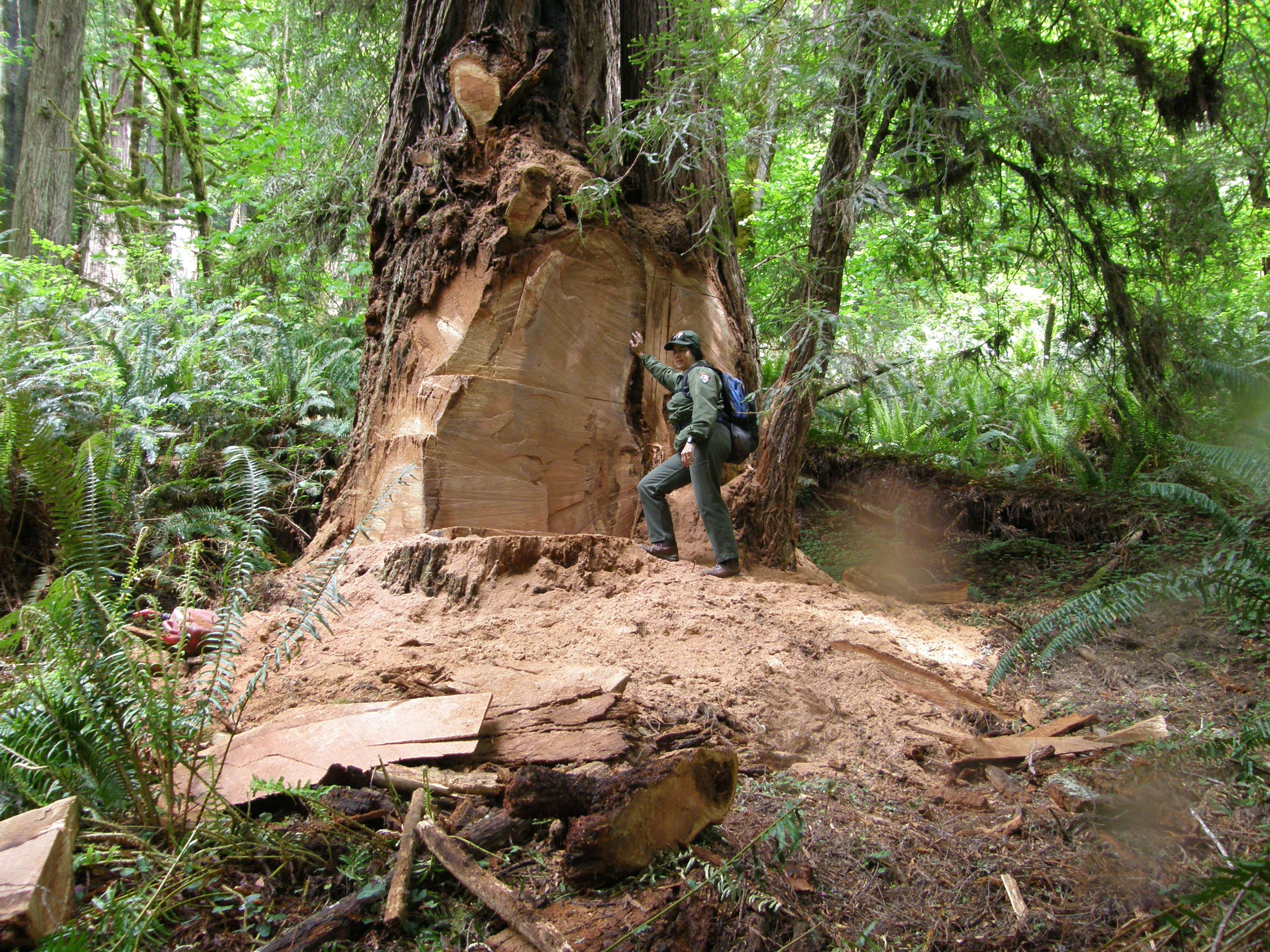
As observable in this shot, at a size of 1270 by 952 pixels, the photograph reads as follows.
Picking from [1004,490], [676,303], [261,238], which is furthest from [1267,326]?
[261,238]

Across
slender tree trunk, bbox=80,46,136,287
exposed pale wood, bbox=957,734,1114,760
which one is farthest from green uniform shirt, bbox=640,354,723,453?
slender tree trunk, bbox=80,46,136,287

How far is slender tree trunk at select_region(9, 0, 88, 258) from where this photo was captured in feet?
32.4

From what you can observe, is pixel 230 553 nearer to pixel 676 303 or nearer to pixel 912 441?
pixel 676 303

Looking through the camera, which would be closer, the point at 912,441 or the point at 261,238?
the point at 261,238

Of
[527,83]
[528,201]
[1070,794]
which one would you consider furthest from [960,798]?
[527,83]

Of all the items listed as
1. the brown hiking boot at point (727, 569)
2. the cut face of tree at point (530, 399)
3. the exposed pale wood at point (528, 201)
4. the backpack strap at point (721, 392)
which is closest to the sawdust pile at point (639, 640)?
the brown hiking boot at point (727, 569)

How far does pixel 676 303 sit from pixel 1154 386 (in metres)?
3.61

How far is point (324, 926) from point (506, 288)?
3.86m

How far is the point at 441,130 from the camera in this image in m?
5.28

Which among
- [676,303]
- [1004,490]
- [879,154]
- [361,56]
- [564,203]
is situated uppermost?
[361,56]

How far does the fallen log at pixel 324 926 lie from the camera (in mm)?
1873

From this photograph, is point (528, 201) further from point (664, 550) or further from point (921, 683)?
point (921, 683)

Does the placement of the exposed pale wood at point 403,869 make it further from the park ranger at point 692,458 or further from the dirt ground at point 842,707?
the park ranger at point 692,458

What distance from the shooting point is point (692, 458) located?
5477 millimetres
